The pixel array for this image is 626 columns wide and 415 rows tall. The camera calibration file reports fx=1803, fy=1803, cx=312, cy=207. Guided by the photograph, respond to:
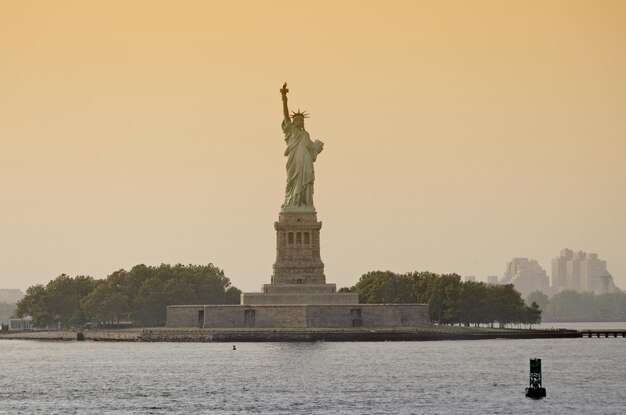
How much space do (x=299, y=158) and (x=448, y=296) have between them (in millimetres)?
28560

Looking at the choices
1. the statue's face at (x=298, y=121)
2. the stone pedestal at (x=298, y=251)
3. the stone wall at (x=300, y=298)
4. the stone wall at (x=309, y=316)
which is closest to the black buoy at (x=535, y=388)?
the stone wall at (x=309, y=316)

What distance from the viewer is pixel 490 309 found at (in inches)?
7441

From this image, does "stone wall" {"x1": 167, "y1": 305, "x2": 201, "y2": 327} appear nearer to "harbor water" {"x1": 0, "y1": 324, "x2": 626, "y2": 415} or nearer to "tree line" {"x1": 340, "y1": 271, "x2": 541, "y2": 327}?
"harbor water" {"x1": 0, "y1": 324, "x2": 626, "y2": 415}

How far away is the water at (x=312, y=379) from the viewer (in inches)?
3782

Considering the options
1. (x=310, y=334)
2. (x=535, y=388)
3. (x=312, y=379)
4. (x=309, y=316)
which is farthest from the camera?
(x=309, y=316)

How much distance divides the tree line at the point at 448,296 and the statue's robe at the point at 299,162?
2391 cm

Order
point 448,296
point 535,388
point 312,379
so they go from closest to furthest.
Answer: point 535,388 < point 312,379 < point 448,296

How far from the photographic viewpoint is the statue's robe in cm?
16500

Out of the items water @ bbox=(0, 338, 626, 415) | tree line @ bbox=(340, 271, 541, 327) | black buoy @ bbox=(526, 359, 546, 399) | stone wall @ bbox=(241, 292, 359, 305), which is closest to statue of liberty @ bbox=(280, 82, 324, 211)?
stone wall @ bbox=(241, 292, 359, 305)

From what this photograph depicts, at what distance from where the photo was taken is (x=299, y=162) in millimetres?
165375

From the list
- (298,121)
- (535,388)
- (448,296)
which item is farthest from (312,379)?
(448,296)

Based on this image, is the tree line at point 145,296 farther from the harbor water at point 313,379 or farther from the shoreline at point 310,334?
the harbor water at point 313,379

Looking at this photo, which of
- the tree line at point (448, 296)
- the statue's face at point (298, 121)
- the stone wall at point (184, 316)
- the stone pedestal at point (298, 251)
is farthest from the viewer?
the tree line at point (448, 296)

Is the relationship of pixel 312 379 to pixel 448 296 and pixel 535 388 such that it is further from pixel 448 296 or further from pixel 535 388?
pixel 448 296
